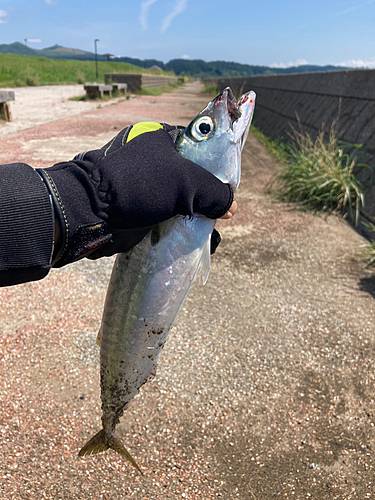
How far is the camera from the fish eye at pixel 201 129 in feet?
4.62

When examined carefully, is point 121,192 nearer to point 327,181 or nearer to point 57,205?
point 57,205

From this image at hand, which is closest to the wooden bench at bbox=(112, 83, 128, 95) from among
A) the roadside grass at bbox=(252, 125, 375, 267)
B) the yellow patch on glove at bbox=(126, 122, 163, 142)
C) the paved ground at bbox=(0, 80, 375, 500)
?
the roadside grass at bbox=(252, 125, 375, 267)

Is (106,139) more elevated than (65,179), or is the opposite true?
(65,179)

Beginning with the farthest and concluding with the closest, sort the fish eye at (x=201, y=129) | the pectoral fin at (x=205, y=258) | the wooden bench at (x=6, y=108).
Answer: the wooden bench at (x=6, y=108), the pectoral fin at (x=205, y=258), the fish eye at (x=201, y=129)

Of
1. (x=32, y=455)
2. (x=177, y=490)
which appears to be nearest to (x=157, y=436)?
(x=177, y=490)

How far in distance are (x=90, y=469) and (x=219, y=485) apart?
0.80 meters

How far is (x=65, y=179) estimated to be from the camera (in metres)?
1.23

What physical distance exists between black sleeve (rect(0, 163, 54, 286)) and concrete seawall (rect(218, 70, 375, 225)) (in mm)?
5501

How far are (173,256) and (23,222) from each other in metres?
0.51

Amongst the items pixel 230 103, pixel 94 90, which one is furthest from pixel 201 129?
pixel 94 90

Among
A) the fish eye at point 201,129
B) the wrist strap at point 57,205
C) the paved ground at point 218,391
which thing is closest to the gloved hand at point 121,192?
the wrist strap at point 57,205

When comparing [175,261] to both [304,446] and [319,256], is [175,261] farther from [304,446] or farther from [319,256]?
[319,256]

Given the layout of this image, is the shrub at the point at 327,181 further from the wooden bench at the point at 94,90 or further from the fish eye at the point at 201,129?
the wooden bench at the point at 94,90

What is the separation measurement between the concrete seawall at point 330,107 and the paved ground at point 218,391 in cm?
247
